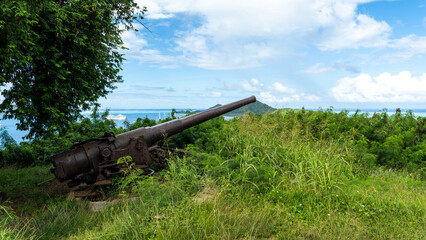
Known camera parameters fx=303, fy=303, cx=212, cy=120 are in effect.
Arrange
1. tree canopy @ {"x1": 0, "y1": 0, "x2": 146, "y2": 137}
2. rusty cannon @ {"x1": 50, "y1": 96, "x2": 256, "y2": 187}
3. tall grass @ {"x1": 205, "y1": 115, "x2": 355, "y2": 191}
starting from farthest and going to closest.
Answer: tree canopy @ {"x1": 0, "y1": 0, "x2": 146, "y2": 137}, rusty cannon @ {"x1": 50, "y1": 96, "x2": 256, "y2": 187}, tall grass @ {"x1": 205, "y1": 115, "x2": 355, "y2": 191}

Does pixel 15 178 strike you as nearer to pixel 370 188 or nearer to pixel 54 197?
pixel 54 197

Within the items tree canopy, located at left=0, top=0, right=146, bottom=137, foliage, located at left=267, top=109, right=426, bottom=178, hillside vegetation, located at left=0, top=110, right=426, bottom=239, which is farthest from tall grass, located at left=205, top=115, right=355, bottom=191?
tree canopy, located at left=0, top=0, right=146, bottom=137

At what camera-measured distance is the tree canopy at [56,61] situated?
6.96 m

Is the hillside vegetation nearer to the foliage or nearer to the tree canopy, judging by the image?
the foliage

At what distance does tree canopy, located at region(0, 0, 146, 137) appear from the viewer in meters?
6.96

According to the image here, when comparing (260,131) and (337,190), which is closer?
(337,190)

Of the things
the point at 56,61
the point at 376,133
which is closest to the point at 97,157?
the point at 56,61

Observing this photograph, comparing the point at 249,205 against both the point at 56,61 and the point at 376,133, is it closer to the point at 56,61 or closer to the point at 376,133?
the point at 56,61

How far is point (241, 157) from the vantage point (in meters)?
5.89

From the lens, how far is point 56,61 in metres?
7.78

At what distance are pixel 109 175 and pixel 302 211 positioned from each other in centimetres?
387

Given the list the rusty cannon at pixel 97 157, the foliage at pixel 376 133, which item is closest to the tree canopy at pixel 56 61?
the rusty cannon at pixel 97 157

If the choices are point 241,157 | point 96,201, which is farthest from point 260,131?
point 96,201

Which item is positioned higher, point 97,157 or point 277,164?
point 97,157
